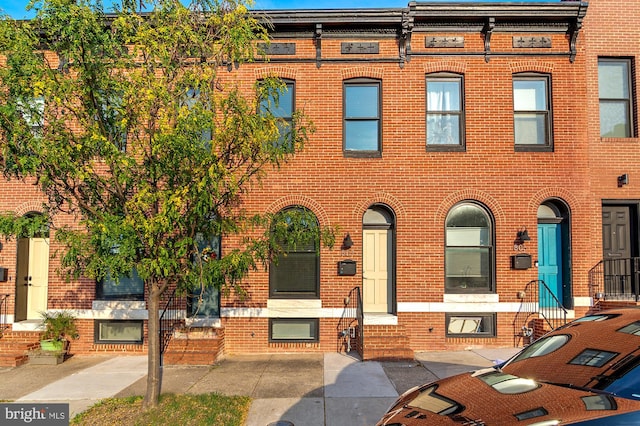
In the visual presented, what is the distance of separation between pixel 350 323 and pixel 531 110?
662 cm

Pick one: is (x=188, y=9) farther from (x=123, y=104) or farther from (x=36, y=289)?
(x=36, y=289)

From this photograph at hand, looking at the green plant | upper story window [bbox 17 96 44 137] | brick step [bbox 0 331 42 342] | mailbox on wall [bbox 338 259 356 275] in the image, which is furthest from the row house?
upper story window [bbox 17 96 44 137]

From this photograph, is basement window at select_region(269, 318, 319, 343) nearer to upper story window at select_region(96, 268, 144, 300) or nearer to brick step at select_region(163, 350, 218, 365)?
brick step at select_region(163, 350, 218, 365)

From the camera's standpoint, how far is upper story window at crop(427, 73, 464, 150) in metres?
10.2

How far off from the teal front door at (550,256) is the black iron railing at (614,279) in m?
0.67

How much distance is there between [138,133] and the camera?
5.52 metres

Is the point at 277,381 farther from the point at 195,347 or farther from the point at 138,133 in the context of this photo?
the point at 138,133

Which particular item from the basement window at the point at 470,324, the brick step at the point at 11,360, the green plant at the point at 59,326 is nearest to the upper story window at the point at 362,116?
the basement window at the point at 470,324

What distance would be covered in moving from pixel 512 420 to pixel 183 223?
4.14 metres

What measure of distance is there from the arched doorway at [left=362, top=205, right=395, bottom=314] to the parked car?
5.90 meters

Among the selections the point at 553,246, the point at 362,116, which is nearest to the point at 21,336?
the point at 362,116

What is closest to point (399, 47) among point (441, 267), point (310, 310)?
point (441, 267)

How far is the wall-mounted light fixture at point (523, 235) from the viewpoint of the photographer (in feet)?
31.7

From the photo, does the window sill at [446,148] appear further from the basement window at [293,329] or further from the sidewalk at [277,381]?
the basement window at [293,329]
